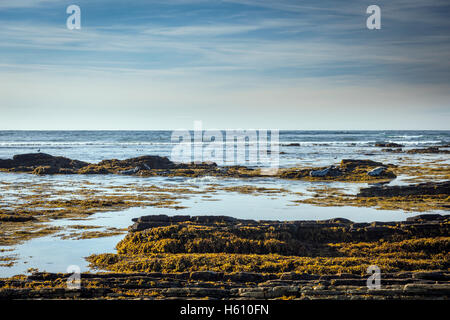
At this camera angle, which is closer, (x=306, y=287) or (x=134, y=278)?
(x=306, y=287)

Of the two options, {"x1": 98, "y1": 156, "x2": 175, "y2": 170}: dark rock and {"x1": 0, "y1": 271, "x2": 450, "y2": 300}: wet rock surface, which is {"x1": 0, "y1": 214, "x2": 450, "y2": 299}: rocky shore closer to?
{"x1": 0, "y1": 271, "x2": 450, "y2": 300}: wet rock surface

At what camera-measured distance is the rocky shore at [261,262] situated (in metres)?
6.16

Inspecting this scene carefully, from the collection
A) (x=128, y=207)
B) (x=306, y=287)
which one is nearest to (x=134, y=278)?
(x=306, y=287)

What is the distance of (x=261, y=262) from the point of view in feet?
26.8

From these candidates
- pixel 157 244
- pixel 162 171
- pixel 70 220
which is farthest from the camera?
pixel 162 171

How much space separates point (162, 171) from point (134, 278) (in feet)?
76.0

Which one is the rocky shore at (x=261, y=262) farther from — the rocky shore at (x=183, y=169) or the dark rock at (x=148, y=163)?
the dark rock at (x=148, y=163)

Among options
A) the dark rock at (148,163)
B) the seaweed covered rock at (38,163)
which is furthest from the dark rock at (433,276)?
the seaweed covered rock at (38,163)

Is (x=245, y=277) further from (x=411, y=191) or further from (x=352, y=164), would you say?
(x=352, y=164)


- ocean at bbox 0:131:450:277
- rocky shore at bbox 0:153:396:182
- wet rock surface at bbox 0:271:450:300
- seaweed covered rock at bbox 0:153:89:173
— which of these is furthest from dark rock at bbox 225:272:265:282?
seaweed covered rock at bbox 0:153:89:173

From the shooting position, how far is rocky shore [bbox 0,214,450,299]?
616 centimetres
